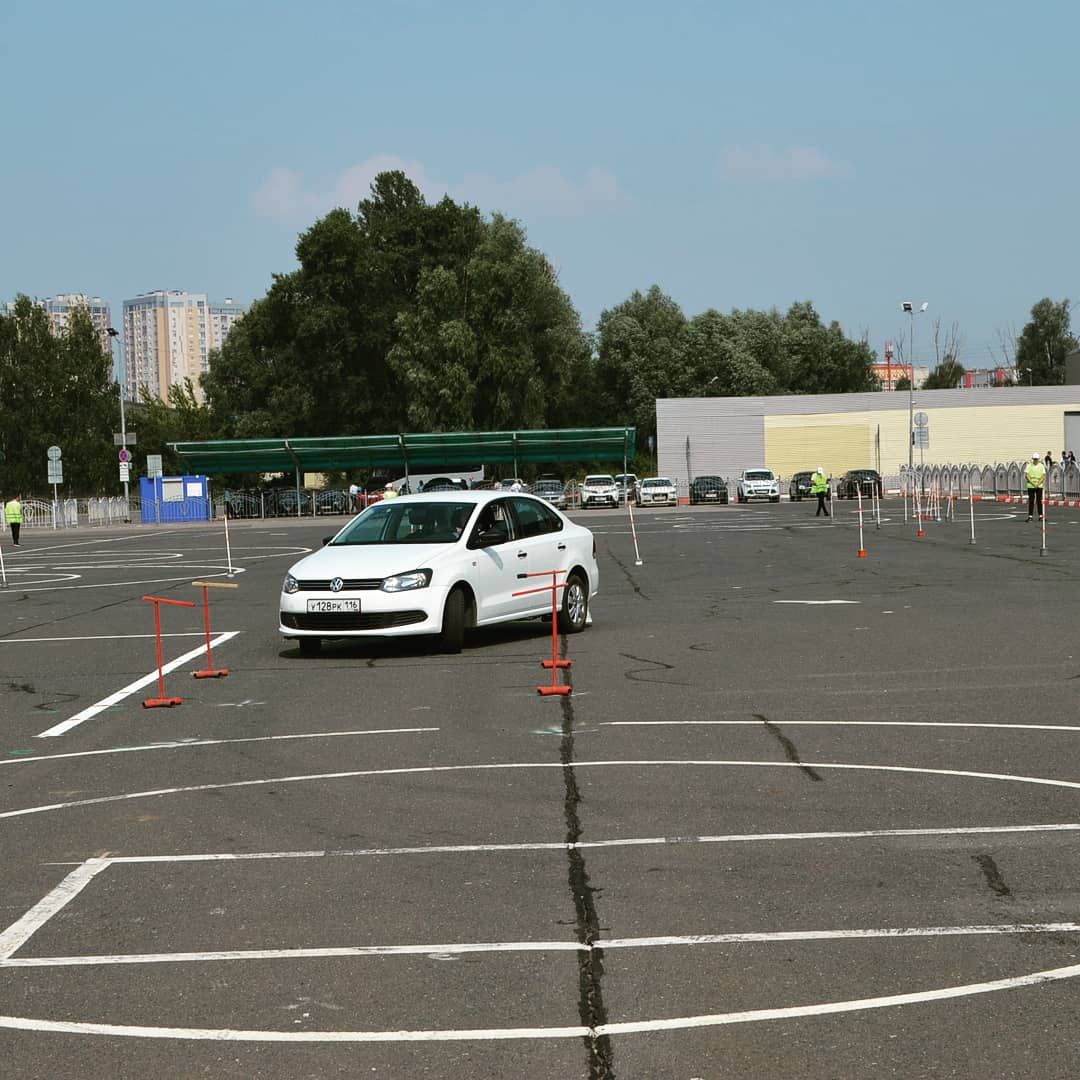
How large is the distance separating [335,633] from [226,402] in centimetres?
8326

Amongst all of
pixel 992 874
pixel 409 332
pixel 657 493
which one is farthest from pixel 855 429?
pixel 992 874

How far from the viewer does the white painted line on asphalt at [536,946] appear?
520 centimetres

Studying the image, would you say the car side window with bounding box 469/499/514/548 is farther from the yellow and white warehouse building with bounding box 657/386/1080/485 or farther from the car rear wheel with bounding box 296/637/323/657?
the yellow and white warehouse building with bounding box 657/386/1080/485

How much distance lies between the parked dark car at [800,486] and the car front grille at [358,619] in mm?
61125

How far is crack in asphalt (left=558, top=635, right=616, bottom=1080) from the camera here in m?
4.23

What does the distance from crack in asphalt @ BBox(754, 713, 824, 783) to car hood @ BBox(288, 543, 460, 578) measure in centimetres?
488

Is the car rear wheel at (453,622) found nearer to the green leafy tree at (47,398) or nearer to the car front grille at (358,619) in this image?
the car front grille at (358,619)

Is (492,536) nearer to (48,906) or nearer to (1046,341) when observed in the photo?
(48,906)

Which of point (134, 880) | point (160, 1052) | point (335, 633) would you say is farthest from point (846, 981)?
point (335, 633)

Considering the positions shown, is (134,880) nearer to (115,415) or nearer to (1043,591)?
(1043,591)

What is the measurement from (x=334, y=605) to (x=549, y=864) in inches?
324

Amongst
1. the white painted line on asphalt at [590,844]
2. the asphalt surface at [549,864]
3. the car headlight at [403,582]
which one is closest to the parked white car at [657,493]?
the asphalt surface at [549,864]

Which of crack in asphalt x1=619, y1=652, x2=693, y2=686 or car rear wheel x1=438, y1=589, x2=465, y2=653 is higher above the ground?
car rear wheel x1=438, y1=589, x2=465, y2=653

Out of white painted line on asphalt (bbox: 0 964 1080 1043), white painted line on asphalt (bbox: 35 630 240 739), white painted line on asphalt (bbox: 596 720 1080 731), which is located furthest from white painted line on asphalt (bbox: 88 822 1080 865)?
white painted line on asphalt (bbox: 35 630 240 739)
